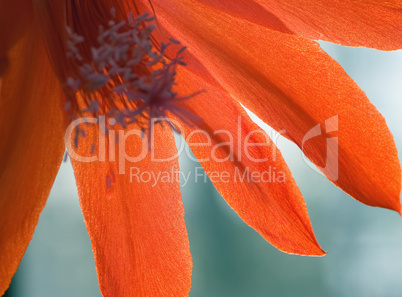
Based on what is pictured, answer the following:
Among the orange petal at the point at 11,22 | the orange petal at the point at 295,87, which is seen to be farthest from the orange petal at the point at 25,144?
the orange petal at the point at 295,87

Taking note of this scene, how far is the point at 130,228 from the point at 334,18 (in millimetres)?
360

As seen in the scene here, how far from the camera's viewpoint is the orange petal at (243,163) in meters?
0.61

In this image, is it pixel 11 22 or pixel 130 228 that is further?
pixel 130 228

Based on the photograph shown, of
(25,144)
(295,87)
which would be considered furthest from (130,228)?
(295,87)

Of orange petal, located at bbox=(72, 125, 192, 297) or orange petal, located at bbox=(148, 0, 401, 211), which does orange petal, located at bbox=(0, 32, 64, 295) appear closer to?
orange petal, located at bbox=(72, 125, 192, 297)

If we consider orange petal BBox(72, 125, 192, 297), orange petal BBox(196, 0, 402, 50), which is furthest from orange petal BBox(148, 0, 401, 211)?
orange petal BBox(72, 125, 192, 297)

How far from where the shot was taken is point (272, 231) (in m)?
0.60

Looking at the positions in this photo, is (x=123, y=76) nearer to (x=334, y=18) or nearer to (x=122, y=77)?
(x=122, y=77)

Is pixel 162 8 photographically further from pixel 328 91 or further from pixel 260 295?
pixel 260 295

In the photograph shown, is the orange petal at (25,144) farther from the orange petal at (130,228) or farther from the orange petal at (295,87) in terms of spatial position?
the orange petal at (295,87)

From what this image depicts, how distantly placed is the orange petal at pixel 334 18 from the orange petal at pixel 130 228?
0.22 m

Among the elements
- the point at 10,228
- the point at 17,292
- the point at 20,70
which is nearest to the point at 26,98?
the point at 20,70

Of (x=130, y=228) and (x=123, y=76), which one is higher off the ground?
(x=123, y=76)

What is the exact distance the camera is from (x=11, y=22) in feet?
1.66
